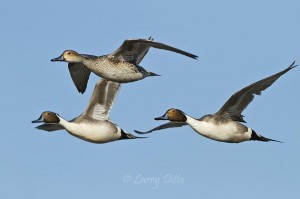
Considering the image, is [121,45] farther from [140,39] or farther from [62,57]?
[62,57]

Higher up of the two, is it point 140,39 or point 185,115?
point 140,39

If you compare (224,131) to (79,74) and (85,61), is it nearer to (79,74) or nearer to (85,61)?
(85,61)

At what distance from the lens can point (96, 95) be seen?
660 inches

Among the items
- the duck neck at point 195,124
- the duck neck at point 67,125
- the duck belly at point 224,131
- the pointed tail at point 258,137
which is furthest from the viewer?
the duck neck at point 67,125

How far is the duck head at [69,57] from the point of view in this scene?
16828mm

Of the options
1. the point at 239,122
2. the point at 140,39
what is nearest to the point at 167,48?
the point at 140,39

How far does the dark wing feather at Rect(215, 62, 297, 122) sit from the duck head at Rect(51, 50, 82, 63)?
287 centimetres

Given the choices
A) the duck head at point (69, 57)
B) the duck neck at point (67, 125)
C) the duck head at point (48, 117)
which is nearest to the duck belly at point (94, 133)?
the duck neck at point (67, 125)

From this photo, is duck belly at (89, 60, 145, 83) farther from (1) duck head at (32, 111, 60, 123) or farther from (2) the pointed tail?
(2) the pointed tail

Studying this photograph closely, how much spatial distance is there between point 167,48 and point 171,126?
208cm

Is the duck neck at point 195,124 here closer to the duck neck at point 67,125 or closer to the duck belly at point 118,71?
the duck belly at point 118,71

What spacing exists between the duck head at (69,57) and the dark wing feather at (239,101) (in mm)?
2867

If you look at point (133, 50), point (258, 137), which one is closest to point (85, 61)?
point (133, 50)

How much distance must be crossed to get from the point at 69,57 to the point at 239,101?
10.8ft
